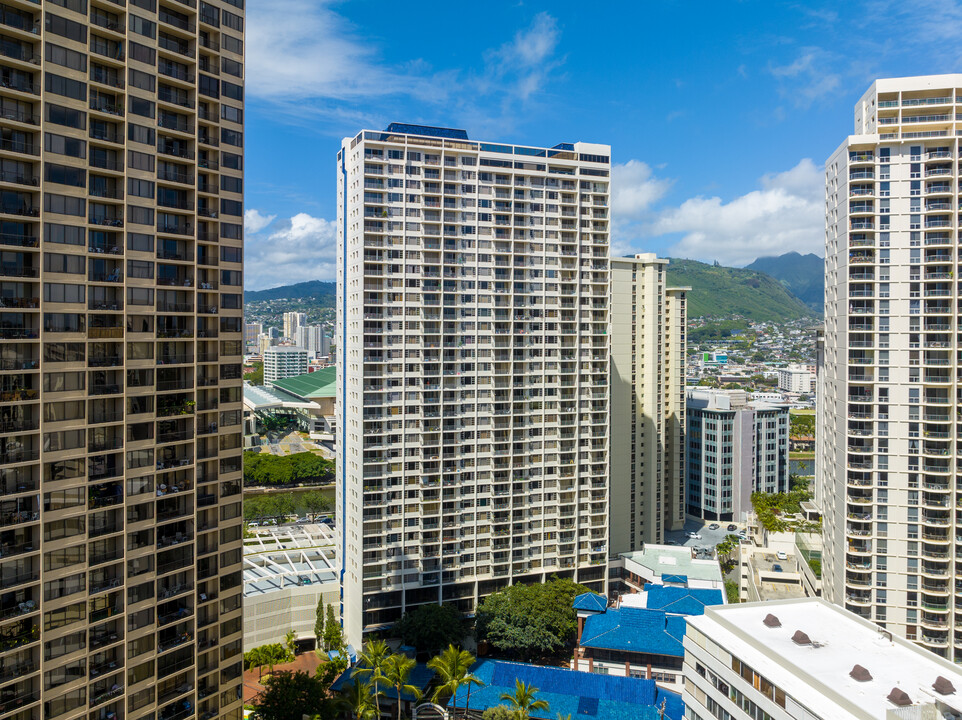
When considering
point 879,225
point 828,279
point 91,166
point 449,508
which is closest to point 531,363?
point 449,508

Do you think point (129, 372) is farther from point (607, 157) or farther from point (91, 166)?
point (607, 157)

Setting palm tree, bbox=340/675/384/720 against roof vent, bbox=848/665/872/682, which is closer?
roof vent, bbox=848/665/872/682

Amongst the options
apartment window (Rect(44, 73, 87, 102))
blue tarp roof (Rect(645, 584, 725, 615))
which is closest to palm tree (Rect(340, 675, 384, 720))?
blue tarp roof (Rect(645, 584, 725, 615))

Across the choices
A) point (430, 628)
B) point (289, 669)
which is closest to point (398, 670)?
point (430, 628)

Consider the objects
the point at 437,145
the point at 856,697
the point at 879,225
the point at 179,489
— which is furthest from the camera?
the point at 437,145

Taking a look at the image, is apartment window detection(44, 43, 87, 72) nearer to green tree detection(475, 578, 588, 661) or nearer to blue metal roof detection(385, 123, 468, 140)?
blue metal roof detection(385, 123, 468, 140)

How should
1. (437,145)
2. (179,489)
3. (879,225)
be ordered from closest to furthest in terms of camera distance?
1. (179,489)
2. (879,225)
3. (437,145)
